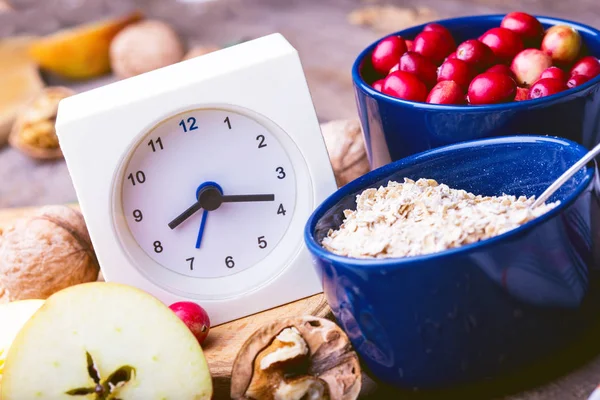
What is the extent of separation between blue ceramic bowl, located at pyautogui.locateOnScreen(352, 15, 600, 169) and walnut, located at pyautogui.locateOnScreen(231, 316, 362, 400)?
32cm

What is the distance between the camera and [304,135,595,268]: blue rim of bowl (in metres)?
0.79

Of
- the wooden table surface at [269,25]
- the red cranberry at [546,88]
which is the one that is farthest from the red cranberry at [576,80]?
the wooden table surface at [269,25]

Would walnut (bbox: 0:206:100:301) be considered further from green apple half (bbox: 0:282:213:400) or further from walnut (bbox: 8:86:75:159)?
walnut (bbox: 8:86:75:159)

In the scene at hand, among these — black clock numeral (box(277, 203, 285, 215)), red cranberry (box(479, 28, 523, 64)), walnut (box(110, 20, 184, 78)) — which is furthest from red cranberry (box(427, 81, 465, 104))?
walnut (box(110, 20, 184, 78))

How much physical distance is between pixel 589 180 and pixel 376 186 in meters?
0.26

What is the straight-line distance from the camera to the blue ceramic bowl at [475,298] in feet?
2.60

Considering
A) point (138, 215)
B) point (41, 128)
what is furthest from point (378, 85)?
point (41, 128)

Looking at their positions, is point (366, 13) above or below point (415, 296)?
below

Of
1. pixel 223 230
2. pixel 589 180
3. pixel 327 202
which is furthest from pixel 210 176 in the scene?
pixel 589 180

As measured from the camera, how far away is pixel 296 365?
0.86 metres

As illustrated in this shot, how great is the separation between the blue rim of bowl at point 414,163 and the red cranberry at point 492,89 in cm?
10

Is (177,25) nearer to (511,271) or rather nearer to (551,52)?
(551,52)

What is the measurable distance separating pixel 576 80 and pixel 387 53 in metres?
0.28

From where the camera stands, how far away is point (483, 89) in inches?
41.6
